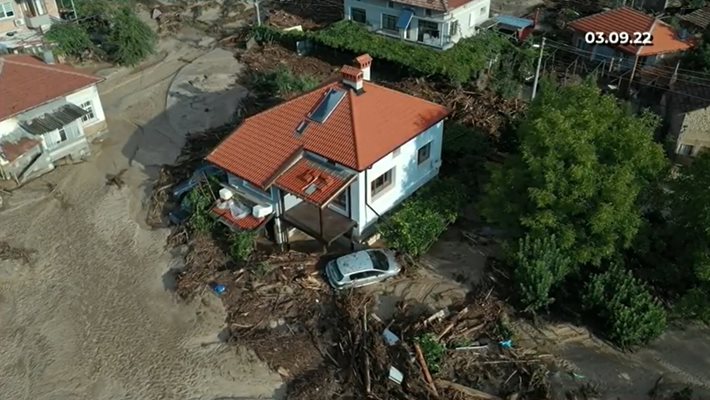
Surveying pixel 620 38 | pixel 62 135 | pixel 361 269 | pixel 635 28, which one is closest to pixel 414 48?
pixel 620 38

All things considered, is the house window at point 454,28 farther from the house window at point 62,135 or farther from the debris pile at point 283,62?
the house window at point 62,135

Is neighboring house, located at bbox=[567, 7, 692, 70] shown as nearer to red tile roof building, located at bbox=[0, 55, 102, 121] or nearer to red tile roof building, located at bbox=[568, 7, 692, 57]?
red tile roof building, located at bbox=[568, 7, 692, 57]

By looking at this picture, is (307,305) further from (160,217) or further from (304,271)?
(160,217)

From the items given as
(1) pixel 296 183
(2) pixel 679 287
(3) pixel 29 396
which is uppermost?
(1) pixel 296 183

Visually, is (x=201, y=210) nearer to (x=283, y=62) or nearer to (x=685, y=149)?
(x=283, y=62)

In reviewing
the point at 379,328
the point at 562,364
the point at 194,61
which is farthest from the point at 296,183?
the point at 194,61

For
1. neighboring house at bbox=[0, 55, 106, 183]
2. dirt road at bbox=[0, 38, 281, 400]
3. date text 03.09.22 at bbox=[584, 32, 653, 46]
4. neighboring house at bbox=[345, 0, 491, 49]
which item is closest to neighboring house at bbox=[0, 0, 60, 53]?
neighboring house at bbox=[0, 55, 106, 183]
